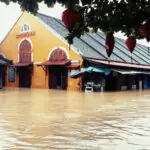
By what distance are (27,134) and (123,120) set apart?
349cm

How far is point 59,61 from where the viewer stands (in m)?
28.7

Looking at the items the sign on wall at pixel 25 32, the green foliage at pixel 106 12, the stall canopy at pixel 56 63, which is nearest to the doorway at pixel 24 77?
the sign on wall at pixel 25 32

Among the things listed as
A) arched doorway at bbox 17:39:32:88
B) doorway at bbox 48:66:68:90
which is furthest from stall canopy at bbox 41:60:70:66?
arched doorway at bbox 17:39:32:88

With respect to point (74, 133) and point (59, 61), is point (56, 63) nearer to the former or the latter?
point (59, 61)

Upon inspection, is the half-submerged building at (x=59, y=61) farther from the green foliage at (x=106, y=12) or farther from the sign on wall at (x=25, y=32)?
the green foliage at (x=106, y=12)

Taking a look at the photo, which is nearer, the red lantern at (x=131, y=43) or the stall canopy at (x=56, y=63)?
the red lantern at (x=131, y=43)

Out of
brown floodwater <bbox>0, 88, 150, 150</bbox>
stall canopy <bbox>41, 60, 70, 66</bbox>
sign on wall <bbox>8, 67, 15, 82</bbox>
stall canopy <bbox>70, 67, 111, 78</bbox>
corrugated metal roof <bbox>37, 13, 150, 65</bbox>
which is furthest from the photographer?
sign on wall <bbox>8, 67, 15, 82</bbox>

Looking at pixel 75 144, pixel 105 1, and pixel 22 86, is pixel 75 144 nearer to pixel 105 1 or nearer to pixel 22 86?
pixel 105 1

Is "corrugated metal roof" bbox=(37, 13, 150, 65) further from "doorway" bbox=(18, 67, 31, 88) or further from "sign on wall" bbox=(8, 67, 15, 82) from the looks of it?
"sign on wall" bbox=(8, 67, 15, 82)

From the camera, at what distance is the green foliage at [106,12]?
2.16 meters

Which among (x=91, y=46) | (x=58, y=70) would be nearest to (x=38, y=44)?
(x=58, y=70)

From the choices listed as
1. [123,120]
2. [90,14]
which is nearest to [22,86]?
[123,120]

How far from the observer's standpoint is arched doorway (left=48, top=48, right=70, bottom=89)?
2877 centimetres

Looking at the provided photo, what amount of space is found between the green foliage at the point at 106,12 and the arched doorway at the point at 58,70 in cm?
2574
